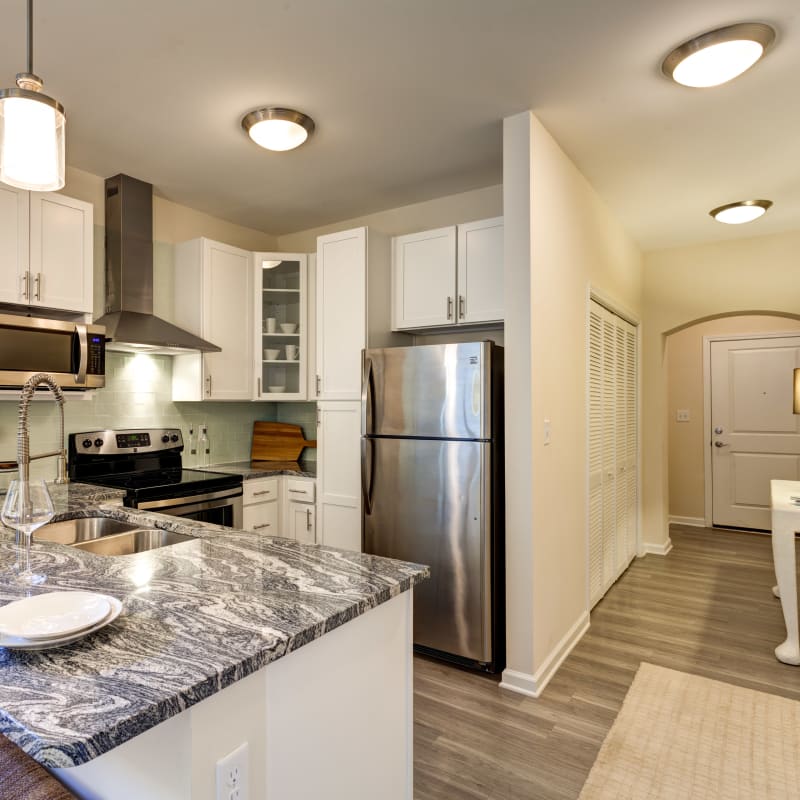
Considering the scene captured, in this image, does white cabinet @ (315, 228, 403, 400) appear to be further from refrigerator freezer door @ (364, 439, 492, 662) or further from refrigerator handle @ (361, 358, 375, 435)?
refrigerator freezer door @ (364, 439, 492, 662)


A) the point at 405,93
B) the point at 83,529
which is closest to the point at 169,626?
the point at 83,529

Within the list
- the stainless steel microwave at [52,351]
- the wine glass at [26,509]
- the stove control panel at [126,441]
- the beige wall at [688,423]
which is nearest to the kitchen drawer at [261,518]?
the stove control panel at [126,441]

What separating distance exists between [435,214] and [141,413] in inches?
90.6

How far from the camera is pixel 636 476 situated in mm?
4668

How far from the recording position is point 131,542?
2.04 metres

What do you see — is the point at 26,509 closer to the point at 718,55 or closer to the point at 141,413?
the point at 141,413

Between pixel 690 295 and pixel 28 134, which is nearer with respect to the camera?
pixel 28 134

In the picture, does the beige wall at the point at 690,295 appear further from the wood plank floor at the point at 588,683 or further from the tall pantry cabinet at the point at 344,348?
the tall pantry cabinet at the point at 344,348

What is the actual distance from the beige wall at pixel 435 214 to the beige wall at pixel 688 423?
139 inches

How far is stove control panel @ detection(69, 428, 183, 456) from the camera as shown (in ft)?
10.4

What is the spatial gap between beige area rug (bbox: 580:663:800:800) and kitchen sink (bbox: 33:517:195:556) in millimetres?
1704

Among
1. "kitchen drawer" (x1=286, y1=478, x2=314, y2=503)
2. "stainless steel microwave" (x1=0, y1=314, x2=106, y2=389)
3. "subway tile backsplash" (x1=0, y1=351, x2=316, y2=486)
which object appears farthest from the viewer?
"kitchen drawer" (x1=286, y1=478, x2=314, y2=503)

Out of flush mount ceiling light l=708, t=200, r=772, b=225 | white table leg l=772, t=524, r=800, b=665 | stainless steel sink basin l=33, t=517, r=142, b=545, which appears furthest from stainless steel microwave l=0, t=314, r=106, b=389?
flush mount ceiling light l=708, t=200, r=772, b=225

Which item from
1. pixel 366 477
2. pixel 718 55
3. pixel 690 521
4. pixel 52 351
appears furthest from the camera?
pixel 690 521
